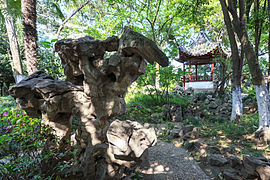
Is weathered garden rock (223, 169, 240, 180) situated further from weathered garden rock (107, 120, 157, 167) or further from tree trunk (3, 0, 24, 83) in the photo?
tree trunk (3, 0, 24, 83)

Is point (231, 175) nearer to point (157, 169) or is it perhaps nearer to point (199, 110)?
point (157, 169)

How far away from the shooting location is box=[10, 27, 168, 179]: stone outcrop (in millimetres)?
2078

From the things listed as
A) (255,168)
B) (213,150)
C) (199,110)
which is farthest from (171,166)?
(199,110)

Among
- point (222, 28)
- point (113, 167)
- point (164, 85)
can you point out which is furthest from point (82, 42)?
point (222, 28)

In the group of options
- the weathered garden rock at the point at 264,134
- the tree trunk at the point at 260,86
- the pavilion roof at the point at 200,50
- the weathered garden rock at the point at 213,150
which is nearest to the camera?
the weathered garden rock at the point at 213,150

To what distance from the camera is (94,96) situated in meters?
2.40

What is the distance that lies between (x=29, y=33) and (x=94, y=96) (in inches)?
159

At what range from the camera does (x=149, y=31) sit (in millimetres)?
13773

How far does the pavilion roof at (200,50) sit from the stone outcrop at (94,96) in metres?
11.5

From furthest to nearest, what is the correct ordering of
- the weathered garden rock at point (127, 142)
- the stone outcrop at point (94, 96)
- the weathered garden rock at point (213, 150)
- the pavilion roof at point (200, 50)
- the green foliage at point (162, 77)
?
the pavilion roof at point (200, 50)
the green foliage at point (162, 77)
the weathered garden rock at point (213, 150)
the stone outcrop at point (94, 96)
the weathered garden rock at point (127, 142)

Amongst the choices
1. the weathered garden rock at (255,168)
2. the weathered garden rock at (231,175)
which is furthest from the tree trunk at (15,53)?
the weathered garden rock at (255,168)

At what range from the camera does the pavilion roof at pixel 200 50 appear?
12.1 m

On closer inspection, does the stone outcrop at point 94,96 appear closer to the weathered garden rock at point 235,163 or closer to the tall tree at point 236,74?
the weathered garden rock at point 235,163

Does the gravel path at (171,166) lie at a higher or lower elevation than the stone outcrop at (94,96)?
lower
